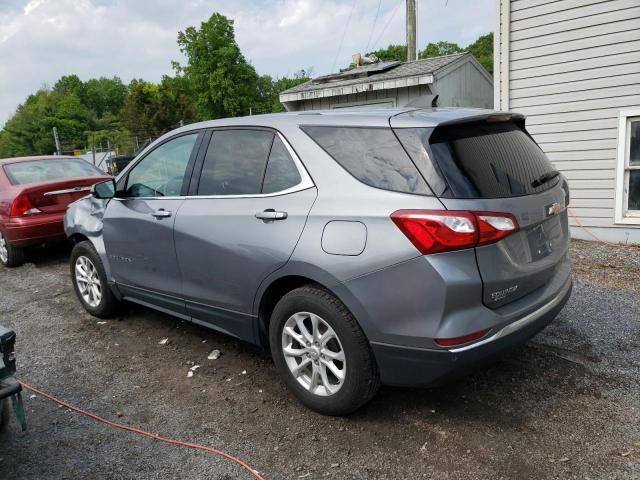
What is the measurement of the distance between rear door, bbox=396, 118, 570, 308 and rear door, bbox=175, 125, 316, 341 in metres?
0.75

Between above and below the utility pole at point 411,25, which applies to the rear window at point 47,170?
below

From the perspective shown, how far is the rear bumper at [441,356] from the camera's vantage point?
96.7 inches

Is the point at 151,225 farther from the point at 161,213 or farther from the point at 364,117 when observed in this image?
the point at 364,117

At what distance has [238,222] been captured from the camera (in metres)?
3.20

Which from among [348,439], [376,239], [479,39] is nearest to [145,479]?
[348,439]

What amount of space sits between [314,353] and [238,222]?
940mm

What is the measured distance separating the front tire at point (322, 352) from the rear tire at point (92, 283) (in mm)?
2253

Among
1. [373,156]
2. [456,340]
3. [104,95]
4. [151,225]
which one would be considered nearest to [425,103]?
[373,156]

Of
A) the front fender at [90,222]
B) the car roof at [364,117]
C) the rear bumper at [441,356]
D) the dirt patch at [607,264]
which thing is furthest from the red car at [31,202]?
the dirt patch at [607,264]

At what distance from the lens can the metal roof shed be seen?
1133 cm

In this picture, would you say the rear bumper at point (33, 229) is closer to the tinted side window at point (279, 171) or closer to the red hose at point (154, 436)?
the red hose at point (154, 436)

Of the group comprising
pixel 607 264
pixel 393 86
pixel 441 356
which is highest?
pixel 393 86

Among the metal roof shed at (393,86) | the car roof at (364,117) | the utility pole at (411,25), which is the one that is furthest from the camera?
the utility pole at (411,25)

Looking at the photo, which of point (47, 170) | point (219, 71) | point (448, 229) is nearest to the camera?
point (448, 229)
